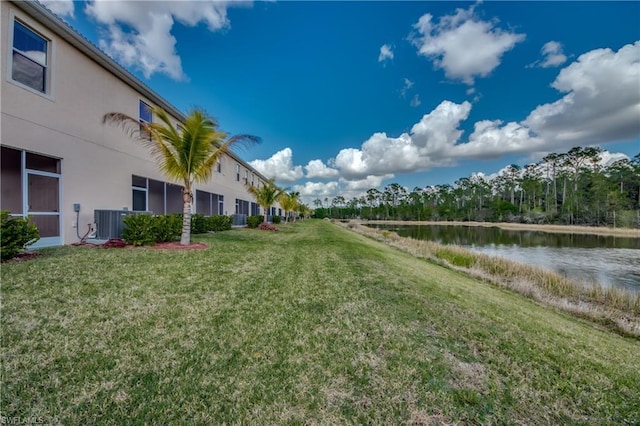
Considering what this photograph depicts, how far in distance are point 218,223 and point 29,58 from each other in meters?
10.0

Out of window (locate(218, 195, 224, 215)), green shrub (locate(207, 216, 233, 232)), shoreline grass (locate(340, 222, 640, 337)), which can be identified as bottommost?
shoreline grass (locate(340, 222, 640, 337))

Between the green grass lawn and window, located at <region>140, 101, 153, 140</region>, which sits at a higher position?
window, located at <region>140, 101, 153, 140</region>

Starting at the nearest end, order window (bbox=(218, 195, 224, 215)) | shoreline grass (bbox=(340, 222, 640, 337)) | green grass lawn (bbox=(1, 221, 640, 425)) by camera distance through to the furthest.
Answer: green grass lawn (bbox=(1, 221, 640, 425))
shoreline grass (bbox=(340, 222, 640, 337))
window (bbox=(218, 195, 224, 215))

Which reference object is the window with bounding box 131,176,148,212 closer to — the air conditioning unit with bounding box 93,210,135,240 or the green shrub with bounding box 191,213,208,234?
the green shrub with bounding box 191,213,208,234

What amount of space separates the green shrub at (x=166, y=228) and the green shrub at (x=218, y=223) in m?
4.52

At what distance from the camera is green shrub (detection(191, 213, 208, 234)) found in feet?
42.7

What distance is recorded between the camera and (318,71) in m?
19.1

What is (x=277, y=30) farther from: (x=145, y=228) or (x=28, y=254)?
(x=28, y=254)

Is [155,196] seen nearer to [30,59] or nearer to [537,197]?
[30,59]

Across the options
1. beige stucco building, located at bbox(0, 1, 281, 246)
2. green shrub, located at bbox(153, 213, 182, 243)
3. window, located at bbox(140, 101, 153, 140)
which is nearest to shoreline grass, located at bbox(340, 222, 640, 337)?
green shrub, located at bbox(153, 213, 182, 243)

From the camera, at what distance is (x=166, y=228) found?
930 centimetres

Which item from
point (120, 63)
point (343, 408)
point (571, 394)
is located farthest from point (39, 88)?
point (571, 394)

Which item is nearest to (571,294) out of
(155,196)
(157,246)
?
(157,246)

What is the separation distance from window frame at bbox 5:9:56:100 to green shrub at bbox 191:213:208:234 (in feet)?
21.6
